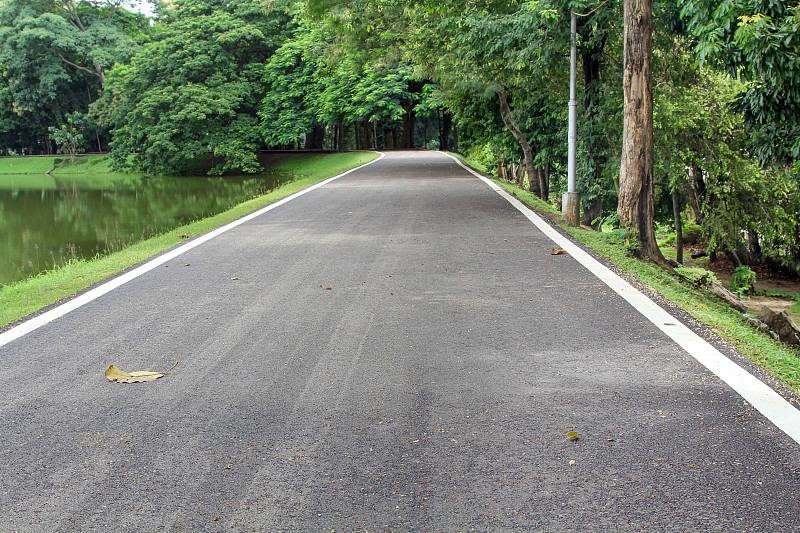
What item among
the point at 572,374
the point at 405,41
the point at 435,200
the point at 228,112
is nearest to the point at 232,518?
the point at 572,374

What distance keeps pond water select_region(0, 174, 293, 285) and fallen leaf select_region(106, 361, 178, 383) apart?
9.84 metres

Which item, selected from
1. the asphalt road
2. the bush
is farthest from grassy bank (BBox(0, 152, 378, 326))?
the bush

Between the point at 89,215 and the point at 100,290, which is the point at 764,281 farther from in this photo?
the point at 89,215

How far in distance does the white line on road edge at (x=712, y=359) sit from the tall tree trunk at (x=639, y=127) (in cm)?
294

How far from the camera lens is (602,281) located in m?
8.12

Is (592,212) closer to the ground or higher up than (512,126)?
closer to the ground

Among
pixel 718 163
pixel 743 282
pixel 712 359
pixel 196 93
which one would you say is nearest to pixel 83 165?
pixel 196 93

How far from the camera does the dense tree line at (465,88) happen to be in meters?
11.9

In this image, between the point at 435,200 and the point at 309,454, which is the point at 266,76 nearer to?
the point at 435,200

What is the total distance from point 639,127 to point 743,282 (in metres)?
9.73

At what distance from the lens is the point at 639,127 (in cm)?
1181

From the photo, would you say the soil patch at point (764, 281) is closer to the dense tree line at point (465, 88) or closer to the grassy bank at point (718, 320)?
the dense tree line at point (465, 88)

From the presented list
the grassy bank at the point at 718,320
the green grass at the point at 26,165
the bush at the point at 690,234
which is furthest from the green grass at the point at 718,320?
the green grass at the point at 26,165

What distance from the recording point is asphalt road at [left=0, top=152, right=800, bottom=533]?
3248 mm
